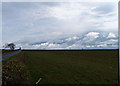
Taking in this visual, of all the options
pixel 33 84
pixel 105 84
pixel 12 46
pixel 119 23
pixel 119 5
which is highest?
pixel 119 5

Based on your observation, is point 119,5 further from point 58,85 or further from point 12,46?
point 12,46

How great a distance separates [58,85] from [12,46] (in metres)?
104

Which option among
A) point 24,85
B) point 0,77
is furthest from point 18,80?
point 0,77

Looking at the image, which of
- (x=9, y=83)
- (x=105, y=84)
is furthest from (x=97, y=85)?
(x=9, y=83)

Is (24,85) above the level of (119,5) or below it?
below

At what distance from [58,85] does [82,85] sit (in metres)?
1.59

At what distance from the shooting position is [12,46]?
4104 inches

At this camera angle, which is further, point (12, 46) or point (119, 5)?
point (12, 46)

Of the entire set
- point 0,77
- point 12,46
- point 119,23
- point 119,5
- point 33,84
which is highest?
point 119,5

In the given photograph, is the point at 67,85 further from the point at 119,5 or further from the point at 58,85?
the point at 119,5

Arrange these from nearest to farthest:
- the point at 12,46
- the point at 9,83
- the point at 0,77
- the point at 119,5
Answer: the point at 119,5, the point at 9,83, the point at 0,77, the point at 12,46

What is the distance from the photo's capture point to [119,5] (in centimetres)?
579

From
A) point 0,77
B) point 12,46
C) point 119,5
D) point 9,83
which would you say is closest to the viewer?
point 119,5

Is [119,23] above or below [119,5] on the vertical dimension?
below
